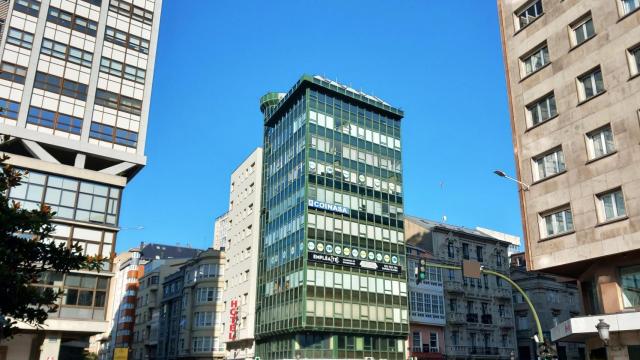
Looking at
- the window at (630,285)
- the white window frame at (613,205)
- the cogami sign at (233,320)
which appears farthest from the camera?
the cogami sign at (233,320)

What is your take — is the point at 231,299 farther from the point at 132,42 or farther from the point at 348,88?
the point at 132,42

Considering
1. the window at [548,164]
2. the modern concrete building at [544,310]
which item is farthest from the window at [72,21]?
the modern concrete building at [544,310]

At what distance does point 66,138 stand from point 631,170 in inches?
1468

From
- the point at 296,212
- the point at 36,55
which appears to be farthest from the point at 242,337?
the point at 36,55

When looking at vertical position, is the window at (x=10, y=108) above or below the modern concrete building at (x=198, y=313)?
above

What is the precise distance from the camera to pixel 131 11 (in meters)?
47.6

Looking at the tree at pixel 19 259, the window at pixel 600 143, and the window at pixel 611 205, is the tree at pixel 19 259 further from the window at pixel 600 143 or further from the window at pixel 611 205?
the window at pixel 600 143

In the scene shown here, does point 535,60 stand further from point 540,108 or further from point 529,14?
point 529,14

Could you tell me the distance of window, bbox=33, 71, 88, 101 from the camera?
41219 millimetres

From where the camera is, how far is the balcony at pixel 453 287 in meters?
62.0

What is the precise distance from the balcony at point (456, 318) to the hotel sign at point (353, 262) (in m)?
9.48

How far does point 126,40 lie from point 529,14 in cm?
3294

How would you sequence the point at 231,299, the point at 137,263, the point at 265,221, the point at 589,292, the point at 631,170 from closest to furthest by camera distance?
1. the point at 631,170
2. the point at 589,292
3. the point at 265,221
4. the point at 231,299
5. the point at 137,263

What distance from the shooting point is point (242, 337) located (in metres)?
61.8
